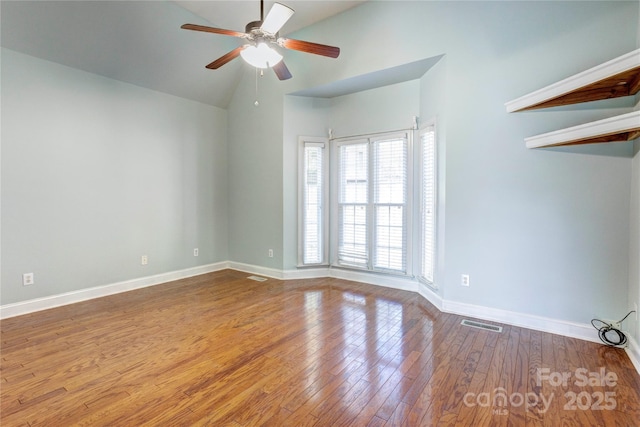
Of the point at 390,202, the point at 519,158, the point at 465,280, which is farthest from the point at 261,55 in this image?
the point at 465,280

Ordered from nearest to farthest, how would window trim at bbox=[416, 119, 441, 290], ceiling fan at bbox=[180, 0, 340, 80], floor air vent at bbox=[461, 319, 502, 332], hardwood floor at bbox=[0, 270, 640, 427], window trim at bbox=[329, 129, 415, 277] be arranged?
hardwood floor at bbox=[0, 270, 640, 427], ceiling fan at bbox=[180, 0, 340, 80], floor air vent at bbox=[461, 319, 502, 332], window trim at bbox=[416, 119, 441, 290], window trim at bbox=[329, 129, 415, 277]

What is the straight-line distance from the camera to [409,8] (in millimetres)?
3525

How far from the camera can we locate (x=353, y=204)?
4719 millimetres

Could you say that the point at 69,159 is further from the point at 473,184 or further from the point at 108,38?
the point at 473,184

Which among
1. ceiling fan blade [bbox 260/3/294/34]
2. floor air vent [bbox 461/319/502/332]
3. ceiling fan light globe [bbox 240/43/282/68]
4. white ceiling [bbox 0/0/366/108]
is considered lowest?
floor air vent [bbox 461/319/502/332]

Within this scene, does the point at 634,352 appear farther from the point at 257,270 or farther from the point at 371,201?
the point at 257,270

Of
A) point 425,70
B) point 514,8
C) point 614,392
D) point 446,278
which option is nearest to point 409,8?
point 425,70

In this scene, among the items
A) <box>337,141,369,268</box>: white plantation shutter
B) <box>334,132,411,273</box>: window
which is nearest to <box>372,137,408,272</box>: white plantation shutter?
<box>334,132,411,273</box>: window

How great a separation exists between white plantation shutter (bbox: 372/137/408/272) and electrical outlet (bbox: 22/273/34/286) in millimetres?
4288

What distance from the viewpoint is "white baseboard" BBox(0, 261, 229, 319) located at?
11.0ft

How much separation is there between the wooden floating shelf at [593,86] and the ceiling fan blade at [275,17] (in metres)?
2.17

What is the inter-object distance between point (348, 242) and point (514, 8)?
3.44m

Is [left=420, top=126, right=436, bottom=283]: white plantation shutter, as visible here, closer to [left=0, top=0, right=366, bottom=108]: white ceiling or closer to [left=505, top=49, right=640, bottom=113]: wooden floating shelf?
[left=505, top=49, right=640, bottom=113]: wooden floating shelf

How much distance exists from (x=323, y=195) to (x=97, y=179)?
3154 millimetres
